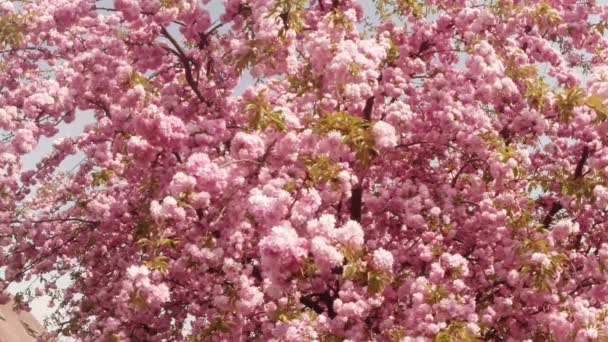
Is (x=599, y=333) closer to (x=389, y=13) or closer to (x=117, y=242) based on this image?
(x=389, y=13)

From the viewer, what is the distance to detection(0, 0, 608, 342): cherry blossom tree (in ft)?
22.9

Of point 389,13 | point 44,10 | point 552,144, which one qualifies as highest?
point 389,13

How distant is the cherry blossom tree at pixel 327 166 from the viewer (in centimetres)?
697

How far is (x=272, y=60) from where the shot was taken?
8188 millimetres

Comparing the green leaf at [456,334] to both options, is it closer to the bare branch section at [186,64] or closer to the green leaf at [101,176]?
the bare branch section at [186,64]

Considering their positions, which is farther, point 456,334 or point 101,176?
point 101,176

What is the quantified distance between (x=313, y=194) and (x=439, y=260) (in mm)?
2218

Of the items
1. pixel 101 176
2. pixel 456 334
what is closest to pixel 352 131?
pixel 456 334

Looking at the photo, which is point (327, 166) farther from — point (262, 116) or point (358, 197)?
point (358, 197)

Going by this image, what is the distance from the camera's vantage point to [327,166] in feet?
22.1

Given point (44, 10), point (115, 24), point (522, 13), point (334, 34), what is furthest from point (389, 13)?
point (44, 10)

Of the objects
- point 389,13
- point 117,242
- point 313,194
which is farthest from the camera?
point 117,242

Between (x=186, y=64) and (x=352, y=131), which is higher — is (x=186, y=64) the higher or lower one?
the higher one

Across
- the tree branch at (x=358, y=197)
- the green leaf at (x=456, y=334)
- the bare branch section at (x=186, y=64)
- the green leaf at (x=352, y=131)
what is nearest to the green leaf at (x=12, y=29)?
the bare branch section at (x=186, y=64)
